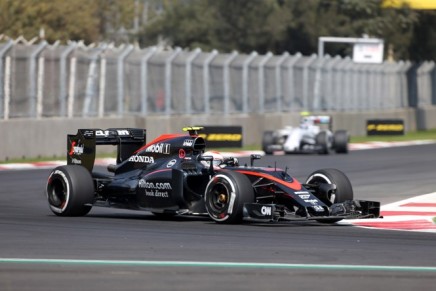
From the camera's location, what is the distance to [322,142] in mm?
31703

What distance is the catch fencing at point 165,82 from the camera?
2903cm

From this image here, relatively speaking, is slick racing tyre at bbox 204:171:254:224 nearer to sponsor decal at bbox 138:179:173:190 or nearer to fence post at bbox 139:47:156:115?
sponsor decal at bbox 138:179:173:190

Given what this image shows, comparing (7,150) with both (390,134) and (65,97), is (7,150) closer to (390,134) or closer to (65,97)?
(65,97)

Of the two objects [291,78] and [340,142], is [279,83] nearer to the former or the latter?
[291,78]

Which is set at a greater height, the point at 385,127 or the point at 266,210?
the point at 385,127

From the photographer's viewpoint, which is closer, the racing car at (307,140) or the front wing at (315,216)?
the front wing at (315,216)

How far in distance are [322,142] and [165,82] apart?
5.05 m

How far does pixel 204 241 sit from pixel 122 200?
3.03 meters

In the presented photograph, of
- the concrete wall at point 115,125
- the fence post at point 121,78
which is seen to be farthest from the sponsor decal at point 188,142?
the fence post at point 121,78

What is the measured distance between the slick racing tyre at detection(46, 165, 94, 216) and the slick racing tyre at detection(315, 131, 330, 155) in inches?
661

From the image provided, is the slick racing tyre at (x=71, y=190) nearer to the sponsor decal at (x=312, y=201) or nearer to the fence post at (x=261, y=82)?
the sponsor decal at (x=312, y=201)

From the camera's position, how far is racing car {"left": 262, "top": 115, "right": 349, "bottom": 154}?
3167 cm

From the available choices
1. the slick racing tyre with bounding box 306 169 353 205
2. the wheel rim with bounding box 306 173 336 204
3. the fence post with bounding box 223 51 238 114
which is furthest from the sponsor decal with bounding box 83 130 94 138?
the fence post with bounding box 223 51 238 114

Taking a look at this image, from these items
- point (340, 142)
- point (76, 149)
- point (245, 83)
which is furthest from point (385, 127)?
point (76, 149)
